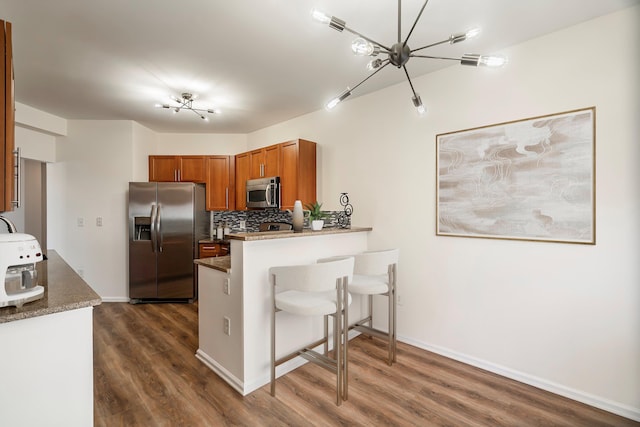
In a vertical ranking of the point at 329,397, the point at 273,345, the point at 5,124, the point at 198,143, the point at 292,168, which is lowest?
the point at 329,397

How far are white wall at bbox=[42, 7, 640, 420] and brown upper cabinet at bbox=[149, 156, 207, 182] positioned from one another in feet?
6.72

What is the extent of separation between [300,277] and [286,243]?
1.79 feet

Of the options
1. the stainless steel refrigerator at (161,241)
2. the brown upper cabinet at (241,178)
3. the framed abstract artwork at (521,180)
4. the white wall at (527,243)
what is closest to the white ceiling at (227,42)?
the white wall at (527,243)

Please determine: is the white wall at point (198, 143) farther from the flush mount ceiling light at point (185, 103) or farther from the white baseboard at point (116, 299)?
the white baseboard at point (116, 299)

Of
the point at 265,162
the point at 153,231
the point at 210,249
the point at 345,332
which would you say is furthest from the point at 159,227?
the point at 345,332

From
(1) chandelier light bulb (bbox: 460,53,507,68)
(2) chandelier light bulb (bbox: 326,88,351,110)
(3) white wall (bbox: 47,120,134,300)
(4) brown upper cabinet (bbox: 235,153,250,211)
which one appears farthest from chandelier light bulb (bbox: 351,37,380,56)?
(3) white wall (bbox: 47,120,134,300)

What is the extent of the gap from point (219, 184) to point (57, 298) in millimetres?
3657

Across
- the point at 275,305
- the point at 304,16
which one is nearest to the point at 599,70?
the point at 304,16

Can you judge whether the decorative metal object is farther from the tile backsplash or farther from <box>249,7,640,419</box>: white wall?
the tile backsplash

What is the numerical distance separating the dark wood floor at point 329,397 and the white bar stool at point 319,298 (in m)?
0.18

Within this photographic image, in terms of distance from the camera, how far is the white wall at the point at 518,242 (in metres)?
2.00

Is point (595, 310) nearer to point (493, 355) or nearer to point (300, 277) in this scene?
point (493, 355)

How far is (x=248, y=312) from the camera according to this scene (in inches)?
89.4

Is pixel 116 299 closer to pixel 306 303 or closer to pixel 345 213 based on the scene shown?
pixel 345 213
